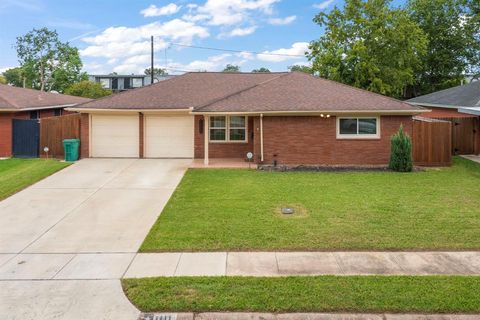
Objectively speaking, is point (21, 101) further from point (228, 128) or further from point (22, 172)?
point (228, 128)

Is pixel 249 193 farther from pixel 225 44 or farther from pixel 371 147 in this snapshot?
pixel 225 44

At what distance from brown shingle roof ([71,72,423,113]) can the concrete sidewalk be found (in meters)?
10.0

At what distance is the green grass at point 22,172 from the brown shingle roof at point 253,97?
10.9 feet

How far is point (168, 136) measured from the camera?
19.7 metres

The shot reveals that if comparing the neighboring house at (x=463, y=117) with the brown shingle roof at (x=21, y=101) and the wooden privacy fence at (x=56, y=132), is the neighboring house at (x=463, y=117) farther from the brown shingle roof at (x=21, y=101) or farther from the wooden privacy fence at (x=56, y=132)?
the brown shingle roof at (x=21, y=101)

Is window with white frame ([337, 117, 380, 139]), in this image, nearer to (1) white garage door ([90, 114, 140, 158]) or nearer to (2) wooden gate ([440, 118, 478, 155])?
(2) wooden gate ([440, 118, 478, 155])

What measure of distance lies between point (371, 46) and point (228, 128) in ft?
68.5

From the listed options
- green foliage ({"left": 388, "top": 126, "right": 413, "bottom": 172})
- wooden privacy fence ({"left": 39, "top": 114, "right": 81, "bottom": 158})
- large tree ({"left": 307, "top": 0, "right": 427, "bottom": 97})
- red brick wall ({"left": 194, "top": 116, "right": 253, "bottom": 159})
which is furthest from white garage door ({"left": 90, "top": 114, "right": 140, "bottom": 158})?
large tree ({"left": 307, "top": 0, "right": 427, "bottom": 97})

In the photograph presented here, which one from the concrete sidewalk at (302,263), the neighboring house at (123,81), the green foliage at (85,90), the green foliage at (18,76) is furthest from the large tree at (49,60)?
the concrete sidewalk at (302,263)

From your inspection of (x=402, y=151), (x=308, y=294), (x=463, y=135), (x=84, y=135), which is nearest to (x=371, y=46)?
(x=463, y=135)

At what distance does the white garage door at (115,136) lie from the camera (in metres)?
19.6

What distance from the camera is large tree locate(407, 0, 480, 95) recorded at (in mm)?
40844

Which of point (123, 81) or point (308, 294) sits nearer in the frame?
point (308, 294)

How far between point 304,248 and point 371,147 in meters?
10.7
